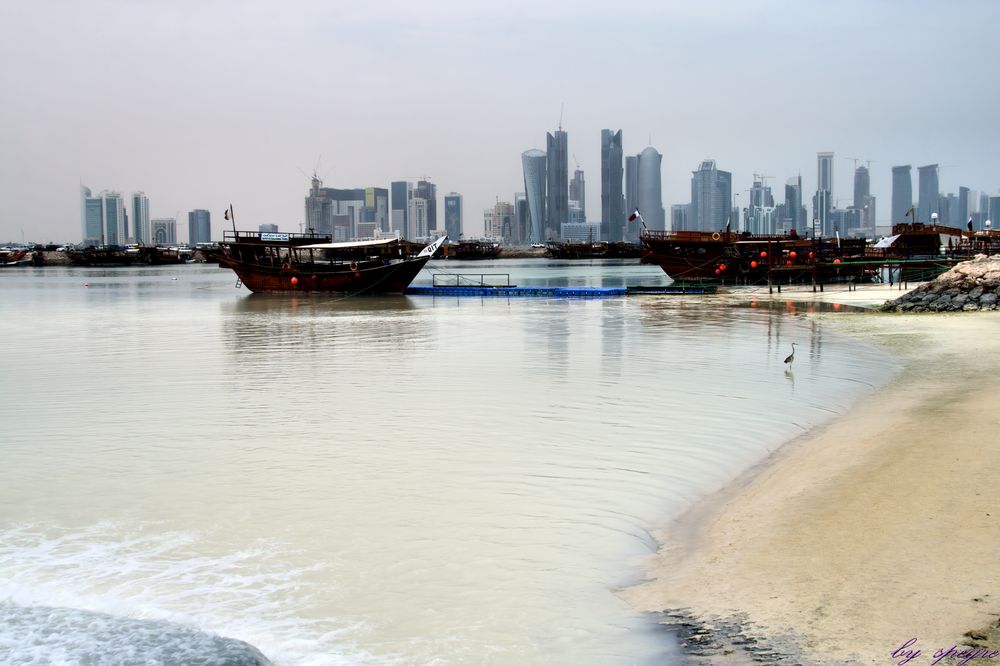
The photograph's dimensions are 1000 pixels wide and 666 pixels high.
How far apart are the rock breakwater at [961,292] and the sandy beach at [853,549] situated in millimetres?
19750

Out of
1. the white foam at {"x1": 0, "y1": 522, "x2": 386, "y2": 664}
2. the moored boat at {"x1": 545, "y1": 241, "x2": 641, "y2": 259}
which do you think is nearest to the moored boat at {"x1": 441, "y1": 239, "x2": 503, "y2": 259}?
the moored boat at {"x1": 545, "y1": 241, "x2": 641, "y2": 259}

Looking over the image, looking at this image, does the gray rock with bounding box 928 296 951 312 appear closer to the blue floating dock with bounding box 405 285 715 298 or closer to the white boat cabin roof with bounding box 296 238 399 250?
the blue floating dock with bounding box 405 285 715 298

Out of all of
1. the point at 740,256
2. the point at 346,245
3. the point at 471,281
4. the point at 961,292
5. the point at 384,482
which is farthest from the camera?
the point at 471,281

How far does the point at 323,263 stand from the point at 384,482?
46.1 metres

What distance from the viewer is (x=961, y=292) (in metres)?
30.3

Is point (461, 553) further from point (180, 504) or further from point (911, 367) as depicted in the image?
point (911, 367)

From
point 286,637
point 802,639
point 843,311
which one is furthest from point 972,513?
point 843,311

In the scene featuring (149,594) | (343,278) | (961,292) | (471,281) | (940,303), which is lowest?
(149,594)

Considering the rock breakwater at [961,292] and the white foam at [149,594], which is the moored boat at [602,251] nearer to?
the rock breakwater at [961,292]

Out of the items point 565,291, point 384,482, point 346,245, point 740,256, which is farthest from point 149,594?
point 740,256

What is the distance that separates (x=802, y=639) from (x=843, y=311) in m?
30.4

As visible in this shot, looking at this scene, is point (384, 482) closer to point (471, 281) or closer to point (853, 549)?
point (853, 549)

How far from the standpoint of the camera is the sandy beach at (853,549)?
17.7 ft

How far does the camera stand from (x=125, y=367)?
20531 millimetres
